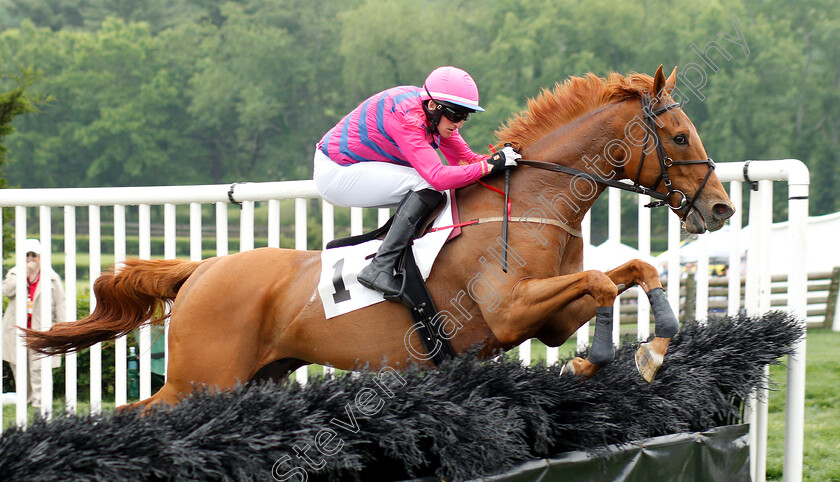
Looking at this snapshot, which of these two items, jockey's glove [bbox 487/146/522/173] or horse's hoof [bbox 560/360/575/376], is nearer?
horse's hoof [bbox 560/360/575/376]

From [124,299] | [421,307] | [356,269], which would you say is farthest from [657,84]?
[124,299]

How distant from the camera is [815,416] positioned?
648 centimetres

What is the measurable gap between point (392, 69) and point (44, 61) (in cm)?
2372


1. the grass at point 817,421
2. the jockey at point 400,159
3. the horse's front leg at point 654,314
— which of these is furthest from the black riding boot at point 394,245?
the grass at point 817,421

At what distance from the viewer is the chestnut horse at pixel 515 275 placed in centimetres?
336

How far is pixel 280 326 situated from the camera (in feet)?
12.2

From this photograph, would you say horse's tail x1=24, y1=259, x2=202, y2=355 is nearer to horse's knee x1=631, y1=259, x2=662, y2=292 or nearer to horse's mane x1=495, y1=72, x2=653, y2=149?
horse's mane x1=495, y1=72, x2=653, y2=149

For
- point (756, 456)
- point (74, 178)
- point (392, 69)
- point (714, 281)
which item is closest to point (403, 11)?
point (392, 69)

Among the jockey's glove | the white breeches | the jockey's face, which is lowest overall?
the white breeches

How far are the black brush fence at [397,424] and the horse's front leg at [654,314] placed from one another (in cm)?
11

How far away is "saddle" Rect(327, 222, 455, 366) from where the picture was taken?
346cm

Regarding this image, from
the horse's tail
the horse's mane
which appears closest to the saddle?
the horse's mane

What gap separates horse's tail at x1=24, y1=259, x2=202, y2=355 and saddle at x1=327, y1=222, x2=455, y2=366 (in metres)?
1.16

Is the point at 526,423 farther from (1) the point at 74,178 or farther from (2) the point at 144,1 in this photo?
(2) the point at 144,1
